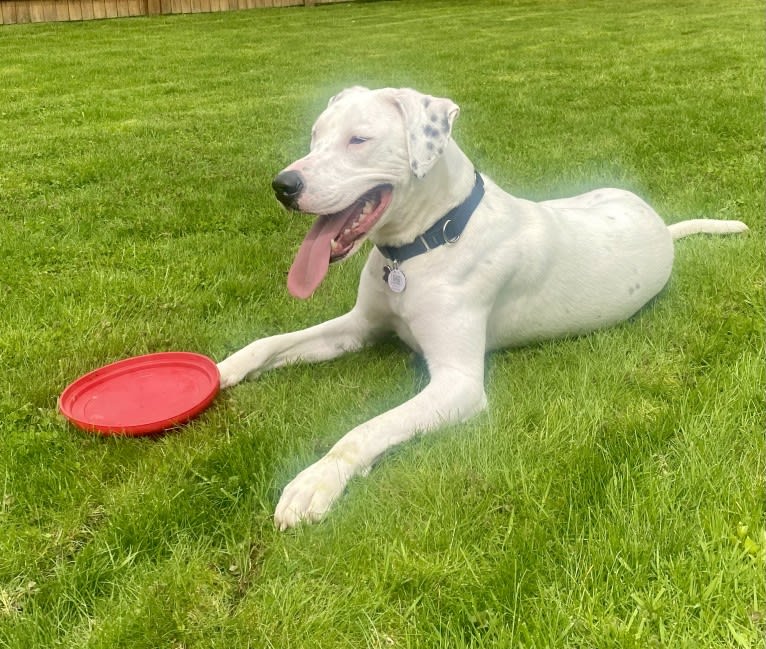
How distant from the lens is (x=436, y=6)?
24.3m

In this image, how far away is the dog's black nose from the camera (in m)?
3.09

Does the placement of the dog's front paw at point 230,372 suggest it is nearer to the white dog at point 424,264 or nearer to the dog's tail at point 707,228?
the white dog at point 424,264

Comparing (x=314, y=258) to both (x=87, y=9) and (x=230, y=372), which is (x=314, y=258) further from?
(x=87, y=9)

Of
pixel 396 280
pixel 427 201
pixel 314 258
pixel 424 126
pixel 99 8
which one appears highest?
pixel 99 8

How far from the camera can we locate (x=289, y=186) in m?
3.09

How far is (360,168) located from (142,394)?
4.60ft

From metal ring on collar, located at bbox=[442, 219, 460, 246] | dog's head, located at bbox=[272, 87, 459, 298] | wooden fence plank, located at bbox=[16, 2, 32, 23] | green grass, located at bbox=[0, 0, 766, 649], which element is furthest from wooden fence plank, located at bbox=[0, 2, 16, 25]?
metal ring on collar, located at bbox=[442, 219, 460, 246]

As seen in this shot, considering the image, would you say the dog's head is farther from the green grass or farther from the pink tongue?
the green grass

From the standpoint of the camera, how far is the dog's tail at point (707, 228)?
16.2ft

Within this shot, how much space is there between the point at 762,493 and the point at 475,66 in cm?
1120

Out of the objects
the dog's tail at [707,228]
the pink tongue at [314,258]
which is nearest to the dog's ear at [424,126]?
the pink tongue at [314,258]

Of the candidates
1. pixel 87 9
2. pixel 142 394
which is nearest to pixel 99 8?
pixel 87 9

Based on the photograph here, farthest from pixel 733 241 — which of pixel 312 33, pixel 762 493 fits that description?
pixel 312 33

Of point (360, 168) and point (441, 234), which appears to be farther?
point (441, 234)
